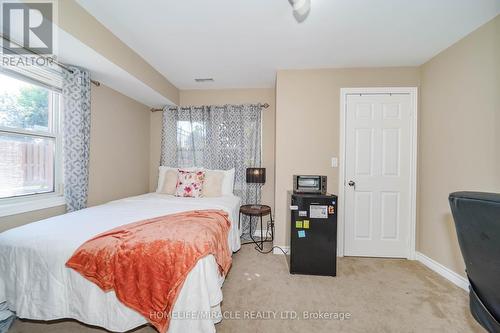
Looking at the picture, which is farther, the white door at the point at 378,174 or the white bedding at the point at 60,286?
the white door at the point at 378,174

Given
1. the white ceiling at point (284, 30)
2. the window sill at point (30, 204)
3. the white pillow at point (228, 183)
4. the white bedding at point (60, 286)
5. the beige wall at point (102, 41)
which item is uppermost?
the white ceiling at point (284, 30)

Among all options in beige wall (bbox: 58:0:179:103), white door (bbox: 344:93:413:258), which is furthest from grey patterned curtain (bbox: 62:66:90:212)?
white door (bbox: 344:93:413:258)

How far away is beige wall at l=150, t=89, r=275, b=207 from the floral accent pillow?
0.98 metres

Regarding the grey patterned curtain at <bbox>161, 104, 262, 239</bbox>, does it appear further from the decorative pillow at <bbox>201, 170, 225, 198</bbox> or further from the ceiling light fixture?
the ceiling light fixture

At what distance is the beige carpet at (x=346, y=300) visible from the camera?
146 cm

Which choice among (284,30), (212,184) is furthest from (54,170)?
(284,30)

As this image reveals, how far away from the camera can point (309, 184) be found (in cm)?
236

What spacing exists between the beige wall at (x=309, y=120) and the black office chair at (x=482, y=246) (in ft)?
6.24

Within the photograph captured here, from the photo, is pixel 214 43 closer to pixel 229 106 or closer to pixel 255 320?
pixel 229 106

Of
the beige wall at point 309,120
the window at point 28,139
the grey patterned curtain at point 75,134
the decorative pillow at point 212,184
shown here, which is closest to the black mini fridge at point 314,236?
the beige wall at point 309,120

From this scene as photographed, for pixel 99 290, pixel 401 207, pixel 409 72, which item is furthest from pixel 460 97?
pixel 99 290

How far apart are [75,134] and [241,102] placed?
227 centimetres

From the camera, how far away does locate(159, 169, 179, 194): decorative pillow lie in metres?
2.95

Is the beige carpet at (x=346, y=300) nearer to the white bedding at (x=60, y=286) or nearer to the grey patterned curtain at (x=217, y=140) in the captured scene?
the white bedding at (x=60, y=286)
